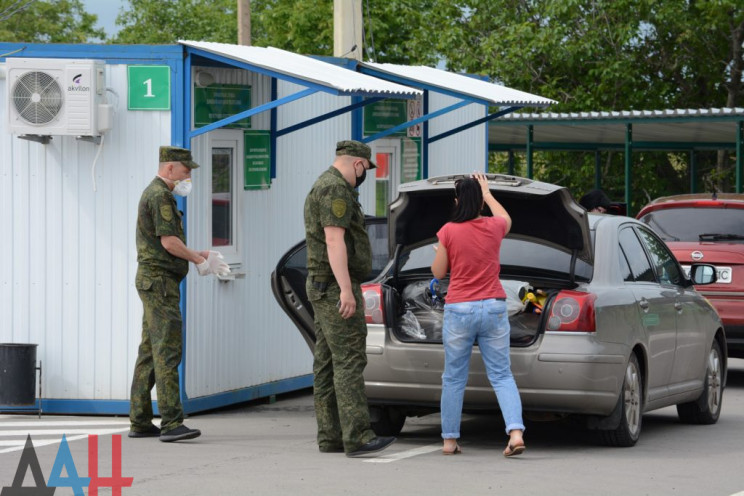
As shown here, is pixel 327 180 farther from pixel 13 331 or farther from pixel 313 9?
pixel 313 9

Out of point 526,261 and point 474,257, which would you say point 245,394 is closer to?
point 526,261

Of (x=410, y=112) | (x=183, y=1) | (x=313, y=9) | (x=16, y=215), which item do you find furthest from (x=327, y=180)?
(x=183, y=1)

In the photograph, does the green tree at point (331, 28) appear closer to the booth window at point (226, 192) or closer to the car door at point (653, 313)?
the booth window at point (226, 192)

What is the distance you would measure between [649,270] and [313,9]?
35.1 m

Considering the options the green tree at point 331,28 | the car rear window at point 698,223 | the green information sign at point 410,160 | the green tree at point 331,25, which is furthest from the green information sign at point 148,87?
the green tree at point 331,25

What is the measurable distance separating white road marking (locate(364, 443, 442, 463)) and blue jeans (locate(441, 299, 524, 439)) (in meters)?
0.34

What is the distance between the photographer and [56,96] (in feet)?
34.5

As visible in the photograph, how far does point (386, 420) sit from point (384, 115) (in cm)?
544

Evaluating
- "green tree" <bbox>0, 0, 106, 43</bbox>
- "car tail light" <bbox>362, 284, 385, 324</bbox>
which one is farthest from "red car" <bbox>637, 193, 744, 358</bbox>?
"green tree" <bbox>0, 0, 106, 43</bbox>

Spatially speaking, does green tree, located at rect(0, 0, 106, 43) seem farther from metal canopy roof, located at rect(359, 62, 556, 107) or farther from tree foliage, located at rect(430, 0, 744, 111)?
metal canopy roof, located at rect(359, 62, 556, 107)

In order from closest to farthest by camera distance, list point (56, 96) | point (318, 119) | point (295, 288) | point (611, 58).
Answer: point (295, 288)
point (56, 96)
point (318, 119)
point (611, 58)

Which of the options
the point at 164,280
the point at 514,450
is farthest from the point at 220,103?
the point at 514,450

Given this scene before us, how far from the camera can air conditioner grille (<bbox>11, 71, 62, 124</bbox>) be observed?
1052cm

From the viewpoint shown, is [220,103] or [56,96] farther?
[220,103]
